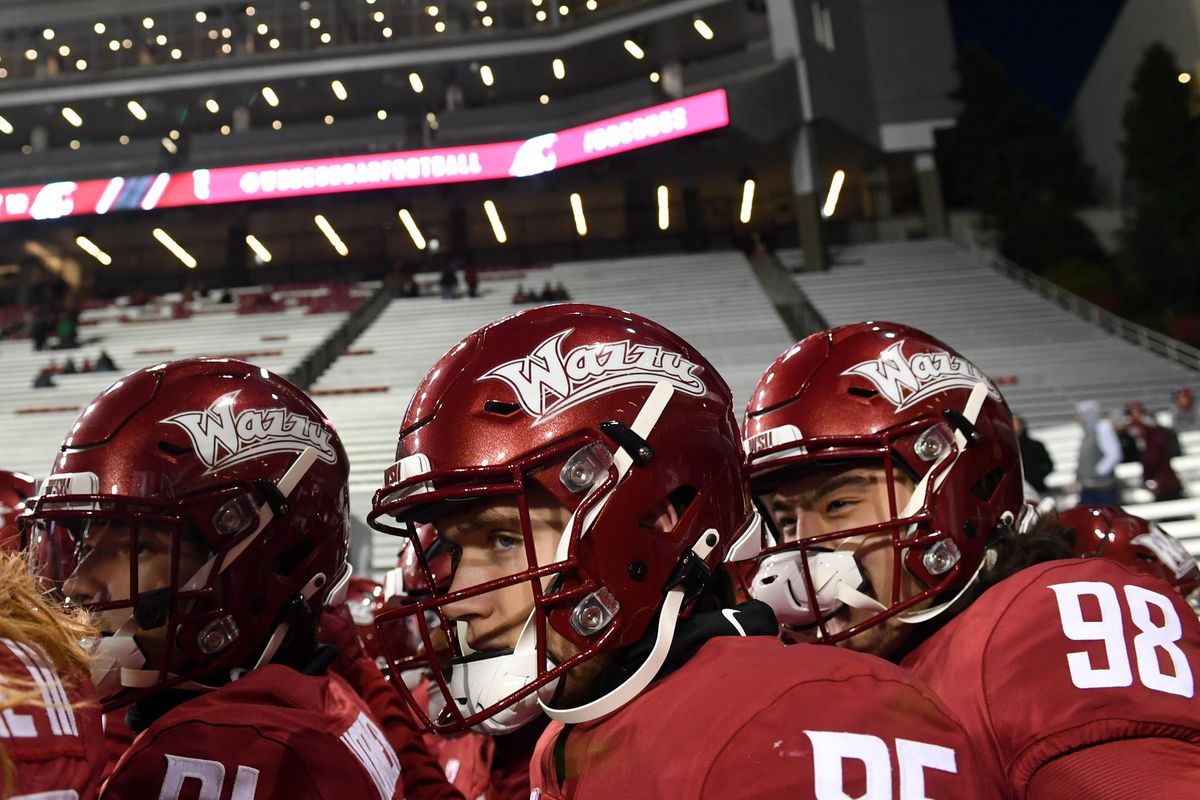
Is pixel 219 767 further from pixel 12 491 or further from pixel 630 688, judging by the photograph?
pixel 12 491

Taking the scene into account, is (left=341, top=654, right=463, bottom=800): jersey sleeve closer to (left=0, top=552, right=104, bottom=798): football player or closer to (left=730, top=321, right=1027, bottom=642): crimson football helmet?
(left=730, top=321, right=1027, bottom=642): crimson football helmet

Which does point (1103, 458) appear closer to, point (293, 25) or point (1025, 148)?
point (1025, 148)

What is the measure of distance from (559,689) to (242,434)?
108 cm

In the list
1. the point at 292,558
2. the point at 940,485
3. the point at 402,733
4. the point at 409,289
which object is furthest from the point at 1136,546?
the point at 409,289

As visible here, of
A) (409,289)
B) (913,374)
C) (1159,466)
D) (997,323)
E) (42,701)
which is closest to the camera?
(42,701)

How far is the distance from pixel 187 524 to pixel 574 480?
3.23ft

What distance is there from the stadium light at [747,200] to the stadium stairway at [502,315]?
1.60m

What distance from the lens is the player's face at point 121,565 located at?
186cm

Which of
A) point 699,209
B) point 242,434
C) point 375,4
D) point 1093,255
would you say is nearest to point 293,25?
point 375,4

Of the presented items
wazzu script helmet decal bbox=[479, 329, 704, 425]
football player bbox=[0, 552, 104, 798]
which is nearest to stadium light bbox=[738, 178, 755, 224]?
wazzu script helmet decal bbox=[479, 329, 704, 425]

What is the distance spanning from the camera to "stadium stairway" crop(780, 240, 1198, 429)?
12906 mm

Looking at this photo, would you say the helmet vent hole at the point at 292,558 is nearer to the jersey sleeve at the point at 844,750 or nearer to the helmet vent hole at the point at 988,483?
the jersey sleeve at the point at 844,750

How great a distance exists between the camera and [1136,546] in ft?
9.41

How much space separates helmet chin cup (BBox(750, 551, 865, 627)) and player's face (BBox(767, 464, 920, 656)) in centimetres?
4
